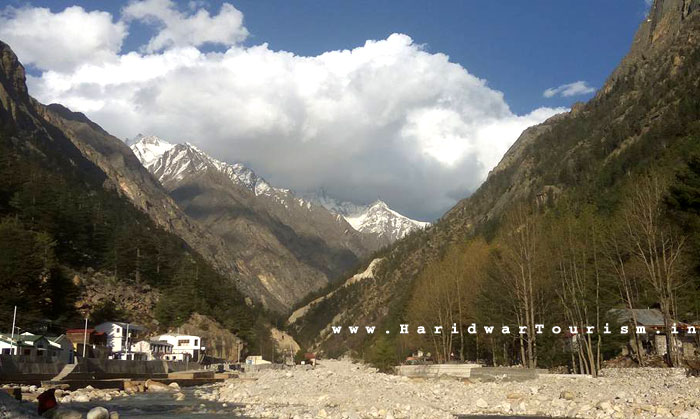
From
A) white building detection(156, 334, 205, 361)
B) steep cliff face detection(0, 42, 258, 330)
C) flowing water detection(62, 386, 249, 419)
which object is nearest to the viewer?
flowing water detection(62, 386, 249, 419)

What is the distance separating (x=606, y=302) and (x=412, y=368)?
28683 mm

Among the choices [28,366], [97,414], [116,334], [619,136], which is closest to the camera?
[97,414]

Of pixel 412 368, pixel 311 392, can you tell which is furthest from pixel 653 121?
pixel 311 392

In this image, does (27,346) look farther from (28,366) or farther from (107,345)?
(107,345)

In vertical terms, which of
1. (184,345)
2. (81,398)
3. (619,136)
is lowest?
(81,398)

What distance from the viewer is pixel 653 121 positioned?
130 metres

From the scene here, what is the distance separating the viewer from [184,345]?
108m

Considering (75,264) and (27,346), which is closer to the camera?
(27,346)

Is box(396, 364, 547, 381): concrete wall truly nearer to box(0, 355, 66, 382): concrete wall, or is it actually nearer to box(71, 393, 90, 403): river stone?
box(71, 393, 90, 403): river stone

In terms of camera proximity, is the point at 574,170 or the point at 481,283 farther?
the point at 574,170

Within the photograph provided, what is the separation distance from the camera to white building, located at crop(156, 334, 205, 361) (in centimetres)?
10522

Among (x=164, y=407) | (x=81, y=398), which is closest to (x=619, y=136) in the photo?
(x=164, y=407)

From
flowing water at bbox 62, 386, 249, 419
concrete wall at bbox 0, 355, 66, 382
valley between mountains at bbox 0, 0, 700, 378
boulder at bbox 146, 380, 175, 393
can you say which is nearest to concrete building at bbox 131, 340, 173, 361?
valley between mountains at bbox 0, 0, 700, 378

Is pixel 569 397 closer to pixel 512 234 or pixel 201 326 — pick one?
pixel 512 234
